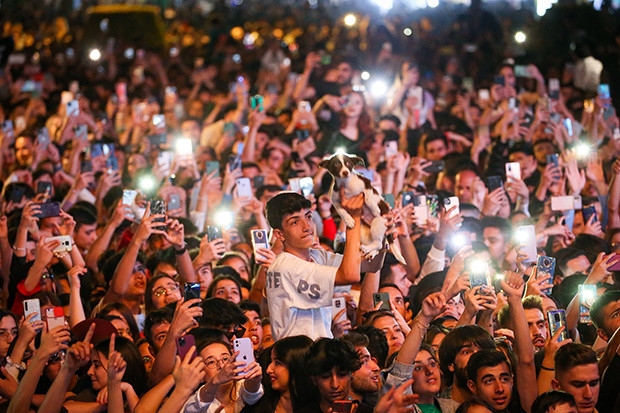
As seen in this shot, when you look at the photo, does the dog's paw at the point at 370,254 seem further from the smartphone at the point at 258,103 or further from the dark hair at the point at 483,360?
the smartphone at the point at 258,103

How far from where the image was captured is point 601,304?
6781 mm

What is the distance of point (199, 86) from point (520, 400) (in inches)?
459

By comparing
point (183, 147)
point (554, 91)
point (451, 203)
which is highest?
point (451, 203)

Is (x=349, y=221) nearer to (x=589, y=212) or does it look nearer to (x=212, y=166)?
(x=589, y=212)

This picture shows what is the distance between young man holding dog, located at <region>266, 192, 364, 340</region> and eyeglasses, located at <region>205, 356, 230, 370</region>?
12.7 inches

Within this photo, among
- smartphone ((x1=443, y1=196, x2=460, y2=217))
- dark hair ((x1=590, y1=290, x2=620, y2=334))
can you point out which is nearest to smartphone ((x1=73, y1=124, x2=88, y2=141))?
smartphone ((x1=443, y1=196, x2=460, y2=217))

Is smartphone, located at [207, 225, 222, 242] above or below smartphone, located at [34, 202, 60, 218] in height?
above

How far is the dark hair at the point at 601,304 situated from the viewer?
6746 mm

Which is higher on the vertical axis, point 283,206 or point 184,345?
point 283,206

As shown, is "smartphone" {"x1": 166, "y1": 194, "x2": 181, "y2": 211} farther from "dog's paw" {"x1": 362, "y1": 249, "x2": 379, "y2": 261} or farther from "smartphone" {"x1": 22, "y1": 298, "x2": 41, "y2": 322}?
"dog's paw" {"x1": 362, "y1": 249, "x2": 379, "y2": 261}

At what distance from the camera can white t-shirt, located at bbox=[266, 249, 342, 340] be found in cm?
601

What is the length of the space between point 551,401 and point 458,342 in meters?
0.78

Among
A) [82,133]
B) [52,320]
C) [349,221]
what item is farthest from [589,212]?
[82,133]

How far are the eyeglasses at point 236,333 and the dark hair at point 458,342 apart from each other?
3.66 feet
